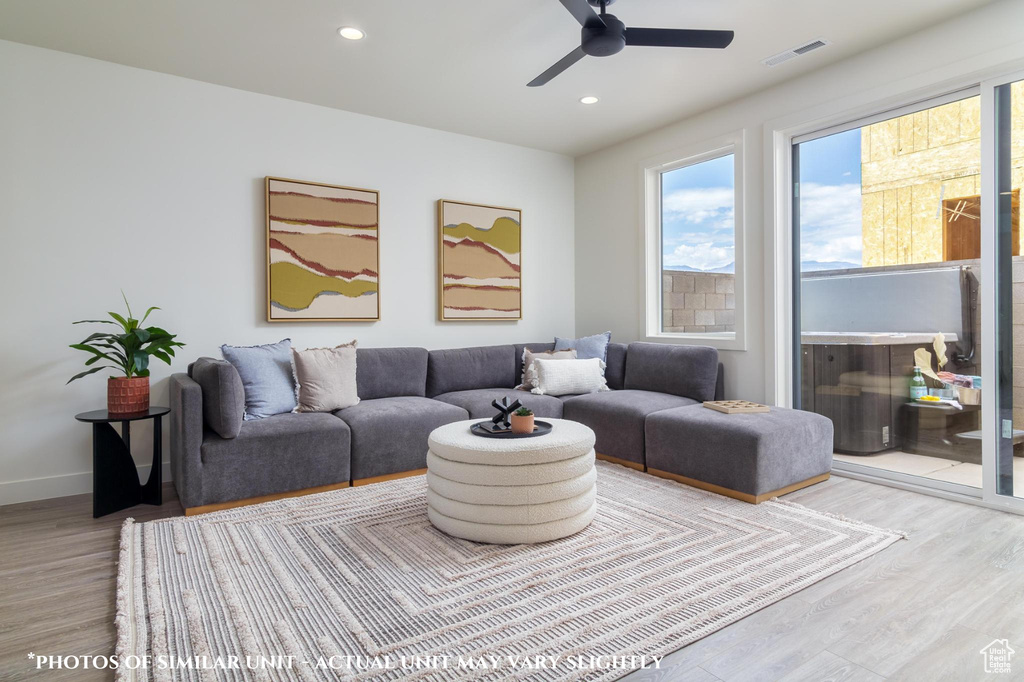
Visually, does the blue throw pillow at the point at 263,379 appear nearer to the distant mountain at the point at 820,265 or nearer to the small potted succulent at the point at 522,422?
the small potted succulent at the point at 522,422

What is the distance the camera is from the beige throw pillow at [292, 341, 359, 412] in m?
3.51

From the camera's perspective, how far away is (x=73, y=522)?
2.84 m

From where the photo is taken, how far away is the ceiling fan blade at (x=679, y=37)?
2582 mm

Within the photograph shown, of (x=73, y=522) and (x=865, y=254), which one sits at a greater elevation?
(x=865, y=254)

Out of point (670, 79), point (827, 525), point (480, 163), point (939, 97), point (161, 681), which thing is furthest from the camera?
point (480, 163)

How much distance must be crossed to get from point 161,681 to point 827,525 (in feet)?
8.85

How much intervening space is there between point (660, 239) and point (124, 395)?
13.2 feet

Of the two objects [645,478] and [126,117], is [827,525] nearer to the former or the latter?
[645,478]

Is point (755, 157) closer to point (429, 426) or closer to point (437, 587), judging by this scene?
point (429, 426)

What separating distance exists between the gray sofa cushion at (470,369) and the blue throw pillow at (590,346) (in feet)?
1.45

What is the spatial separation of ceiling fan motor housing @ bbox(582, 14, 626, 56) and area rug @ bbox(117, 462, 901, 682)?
2238 mm

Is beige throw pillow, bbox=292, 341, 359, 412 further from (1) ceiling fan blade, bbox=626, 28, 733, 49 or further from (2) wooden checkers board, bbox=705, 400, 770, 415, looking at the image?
(1) ceiling fan blade, bbox=626, 28, 733, 49

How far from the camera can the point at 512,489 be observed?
95.0 inches

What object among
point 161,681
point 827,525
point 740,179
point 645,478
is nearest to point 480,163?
point 740,179
